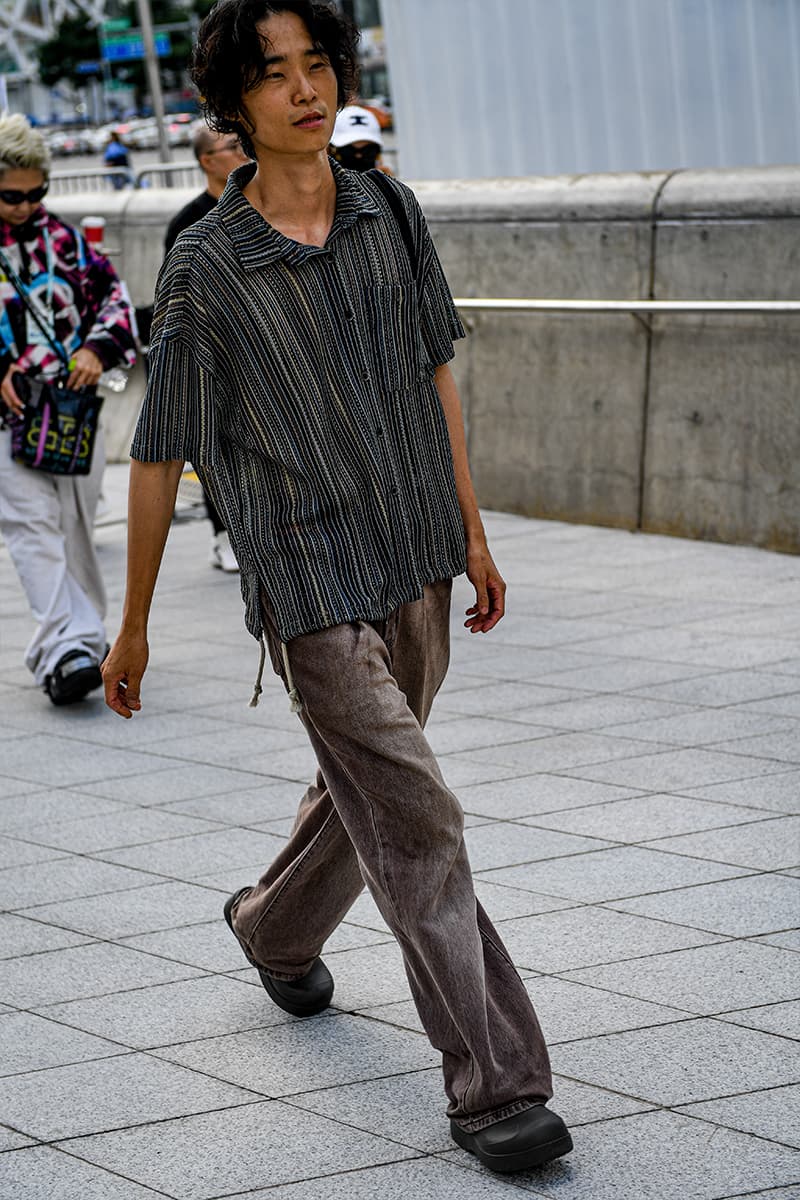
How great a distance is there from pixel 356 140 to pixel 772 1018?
201 inches

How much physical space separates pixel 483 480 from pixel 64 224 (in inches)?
138

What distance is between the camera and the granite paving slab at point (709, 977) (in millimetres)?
3520

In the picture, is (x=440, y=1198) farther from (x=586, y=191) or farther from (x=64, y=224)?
(x=586, y=191)

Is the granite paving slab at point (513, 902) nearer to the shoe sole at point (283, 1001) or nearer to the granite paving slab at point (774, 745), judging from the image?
the shoe sole at point (283, 1001)

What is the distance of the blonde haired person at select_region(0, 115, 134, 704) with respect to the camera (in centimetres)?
631

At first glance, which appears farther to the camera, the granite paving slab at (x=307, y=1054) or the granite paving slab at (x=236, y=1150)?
the granite paving slab at (x=307, y=1054)

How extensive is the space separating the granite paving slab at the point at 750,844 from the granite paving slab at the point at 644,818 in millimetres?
53

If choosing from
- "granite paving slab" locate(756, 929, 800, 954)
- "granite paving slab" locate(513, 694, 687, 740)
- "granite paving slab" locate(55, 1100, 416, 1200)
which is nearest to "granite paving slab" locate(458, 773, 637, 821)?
"granite paving slab" locate(513, 694, 687, 740)

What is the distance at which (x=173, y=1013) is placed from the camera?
3.69 m

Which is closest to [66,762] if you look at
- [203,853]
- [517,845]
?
[203,853]

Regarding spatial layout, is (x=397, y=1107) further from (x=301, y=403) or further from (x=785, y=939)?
(x=301, y=403)

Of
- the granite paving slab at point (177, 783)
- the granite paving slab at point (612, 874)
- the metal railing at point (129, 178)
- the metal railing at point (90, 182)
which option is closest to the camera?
the granite paving slab at point (612, 874)

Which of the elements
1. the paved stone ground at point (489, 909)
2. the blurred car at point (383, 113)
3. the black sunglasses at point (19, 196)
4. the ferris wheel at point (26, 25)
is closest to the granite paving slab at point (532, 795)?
the paved stone ground at point (489, 909)

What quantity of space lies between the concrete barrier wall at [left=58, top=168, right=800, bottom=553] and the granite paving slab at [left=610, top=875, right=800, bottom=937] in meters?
3.94
